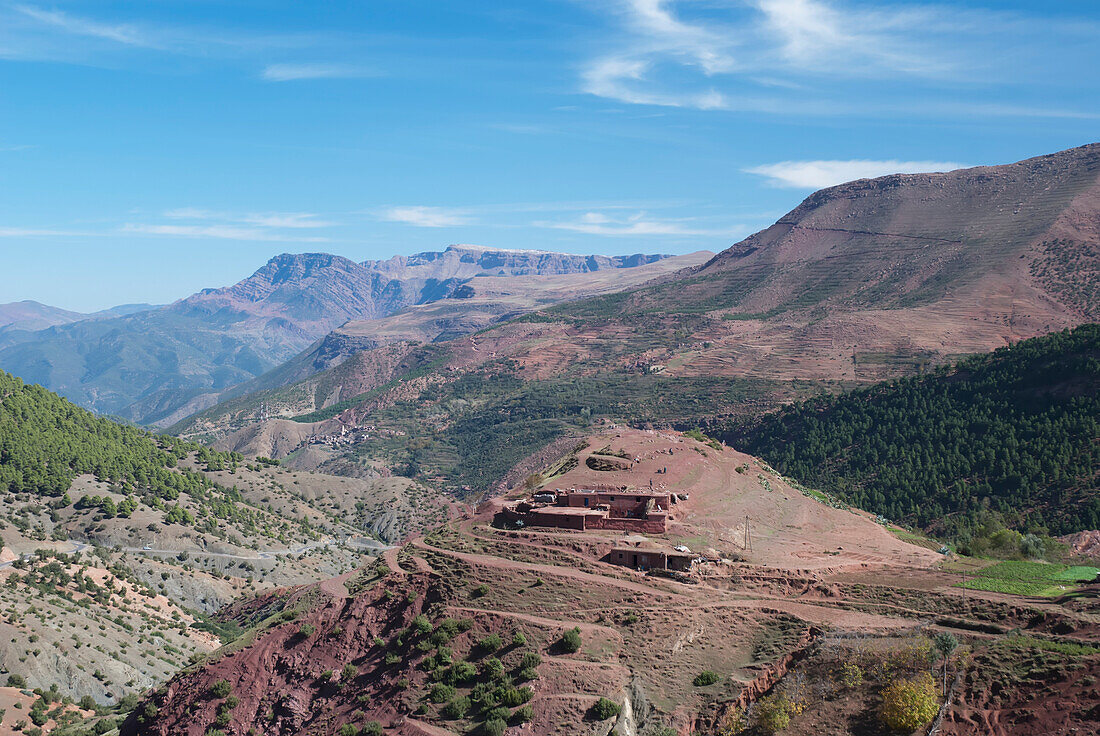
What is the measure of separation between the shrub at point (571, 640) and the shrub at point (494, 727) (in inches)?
226

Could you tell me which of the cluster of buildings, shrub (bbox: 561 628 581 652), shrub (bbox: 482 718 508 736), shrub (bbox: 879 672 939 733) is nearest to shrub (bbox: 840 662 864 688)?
shrub (bbox: 879 672 939 733)

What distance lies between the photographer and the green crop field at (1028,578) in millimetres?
50438

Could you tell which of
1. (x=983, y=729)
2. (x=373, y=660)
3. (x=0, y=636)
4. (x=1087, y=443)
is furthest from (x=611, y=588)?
(x=1087, y=443)

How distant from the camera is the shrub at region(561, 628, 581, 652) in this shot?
47.8 meters

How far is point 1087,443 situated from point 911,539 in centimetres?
4953

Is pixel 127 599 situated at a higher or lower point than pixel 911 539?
lower

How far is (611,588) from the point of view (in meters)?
52.8

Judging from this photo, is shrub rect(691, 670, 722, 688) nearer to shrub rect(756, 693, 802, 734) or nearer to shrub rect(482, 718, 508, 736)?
shrub rect(756, 693, 802, 734)

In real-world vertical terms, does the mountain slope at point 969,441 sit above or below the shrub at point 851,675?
above

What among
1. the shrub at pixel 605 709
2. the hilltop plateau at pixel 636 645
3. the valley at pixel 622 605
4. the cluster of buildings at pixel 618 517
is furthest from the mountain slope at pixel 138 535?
the shrub at pixel 605 709

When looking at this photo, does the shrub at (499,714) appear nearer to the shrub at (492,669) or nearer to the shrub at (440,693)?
the shrub at (492,669)

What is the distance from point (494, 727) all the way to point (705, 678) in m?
11.5

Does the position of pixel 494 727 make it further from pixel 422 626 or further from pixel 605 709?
pixel 422 626

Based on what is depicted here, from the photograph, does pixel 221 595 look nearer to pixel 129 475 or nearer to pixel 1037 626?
pixel 129 475
